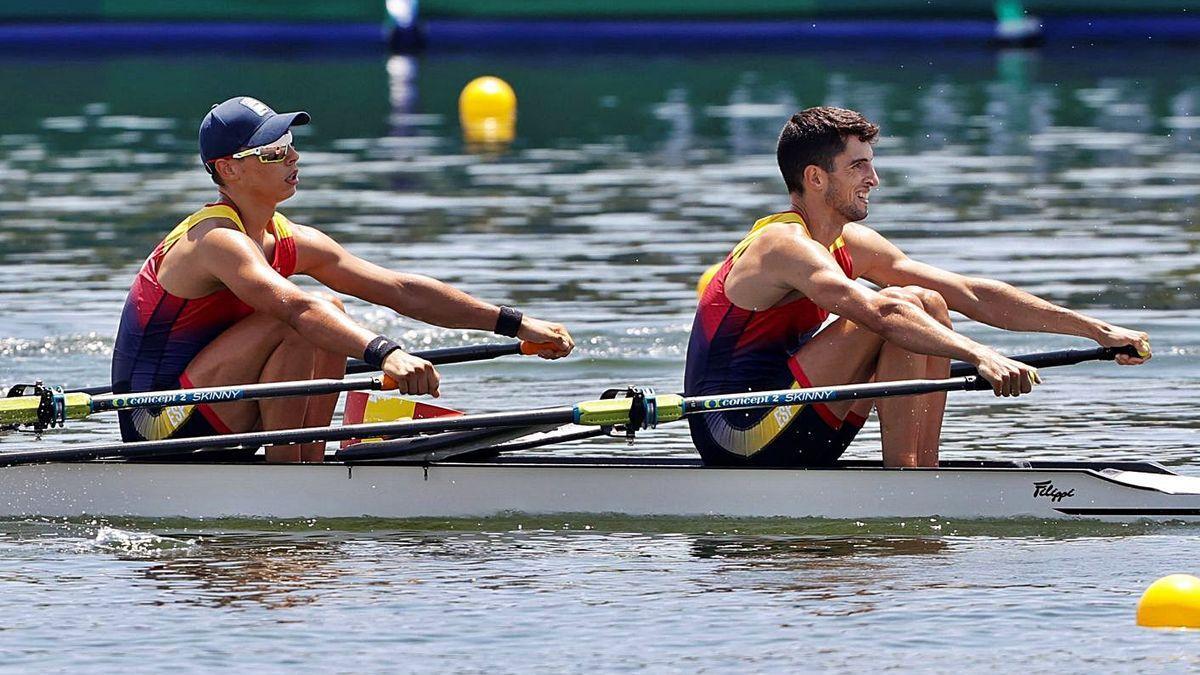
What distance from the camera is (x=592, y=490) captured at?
8602 millimetres

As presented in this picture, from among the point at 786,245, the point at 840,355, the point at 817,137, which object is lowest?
the point at 840,355

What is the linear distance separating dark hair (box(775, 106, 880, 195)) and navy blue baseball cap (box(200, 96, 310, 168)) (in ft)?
5.84

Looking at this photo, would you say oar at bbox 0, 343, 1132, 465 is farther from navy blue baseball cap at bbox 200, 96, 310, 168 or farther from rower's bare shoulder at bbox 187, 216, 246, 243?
navy blue baseball cap at bbox 200, 96, 310, 168

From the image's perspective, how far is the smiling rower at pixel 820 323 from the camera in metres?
8.26

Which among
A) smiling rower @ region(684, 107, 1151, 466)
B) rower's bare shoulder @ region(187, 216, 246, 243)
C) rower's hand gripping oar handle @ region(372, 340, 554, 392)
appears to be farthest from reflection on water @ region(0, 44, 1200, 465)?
rower's bare shoulder @ region(187, 216, 246, 243)

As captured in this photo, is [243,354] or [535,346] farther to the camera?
[535,346]

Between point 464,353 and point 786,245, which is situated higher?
point 786,245

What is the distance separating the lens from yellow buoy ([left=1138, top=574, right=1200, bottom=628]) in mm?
7055

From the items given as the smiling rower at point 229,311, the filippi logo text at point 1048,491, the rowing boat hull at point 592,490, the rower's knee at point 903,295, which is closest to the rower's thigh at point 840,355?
the rower's knee at point 903,295

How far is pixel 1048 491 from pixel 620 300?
19.9 feet

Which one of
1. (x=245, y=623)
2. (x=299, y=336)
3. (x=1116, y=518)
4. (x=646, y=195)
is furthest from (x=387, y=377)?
(x=646, y=195)

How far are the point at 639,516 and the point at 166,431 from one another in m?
1.78

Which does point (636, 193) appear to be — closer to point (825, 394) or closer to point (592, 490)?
point (592, 490)

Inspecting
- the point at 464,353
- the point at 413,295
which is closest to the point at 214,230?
the point at 413,295
